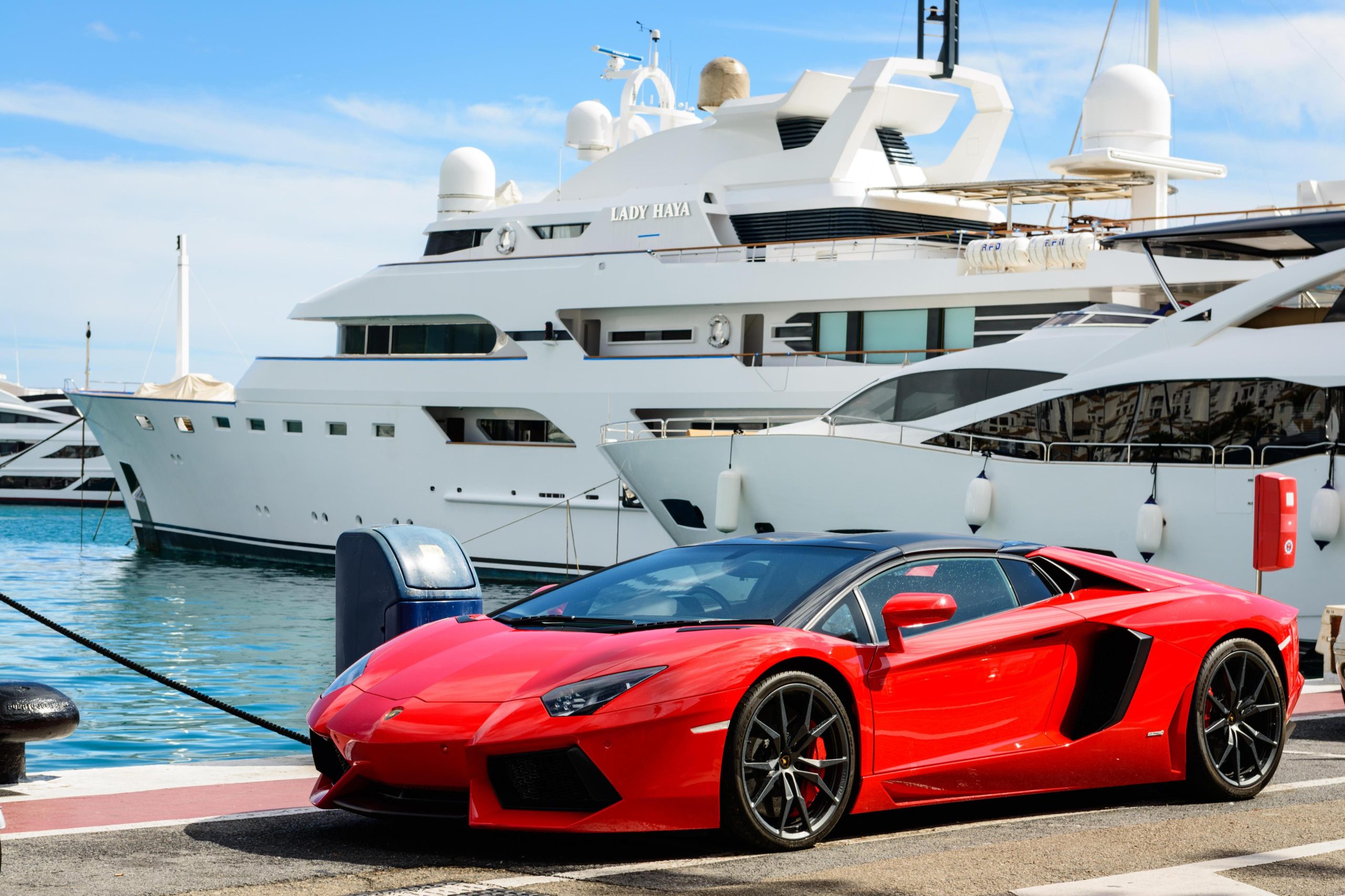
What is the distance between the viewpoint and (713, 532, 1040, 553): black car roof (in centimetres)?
555

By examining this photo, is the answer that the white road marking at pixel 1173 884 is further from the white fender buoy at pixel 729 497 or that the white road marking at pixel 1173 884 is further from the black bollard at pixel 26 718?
the white fender buoy at pixel 729 497

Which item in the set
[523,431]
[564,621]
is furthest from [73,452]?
[564,621]

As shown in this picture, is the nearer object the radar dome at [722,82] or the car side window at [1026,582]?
the car side window at [1026,582]

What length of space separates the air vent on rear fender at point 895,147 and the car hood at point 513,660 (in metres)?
22.6

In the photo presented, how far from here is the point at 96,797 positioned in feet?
18.1

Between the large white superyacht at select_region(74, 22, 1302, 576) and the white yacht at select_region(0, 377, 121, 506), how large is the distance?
128 ft

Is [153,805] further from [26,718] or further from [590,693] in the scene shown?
[590,693]

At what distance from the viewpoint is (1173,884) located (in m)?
4.44

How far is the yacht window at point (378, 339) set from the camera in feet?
95.7

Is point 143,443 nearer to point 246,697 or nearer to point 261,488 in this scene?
point 261,488

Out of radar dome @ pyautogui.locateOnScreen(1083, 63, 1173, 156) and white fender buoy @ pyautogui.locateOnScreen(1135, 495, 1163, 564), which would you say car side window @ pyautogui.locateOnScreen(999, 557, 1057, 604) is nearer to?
white fender buoy @ pyautogui.locateOnScreen(1135, 495, 1163, 564)

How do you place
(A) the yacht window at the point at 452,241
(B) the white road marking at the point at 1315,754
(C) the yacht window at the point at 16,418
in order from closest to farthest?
(B) the white road marking at the point at 1315,754, (A) the yacht window at the point at 452,241, (C) the yacht window at the point at 16,418

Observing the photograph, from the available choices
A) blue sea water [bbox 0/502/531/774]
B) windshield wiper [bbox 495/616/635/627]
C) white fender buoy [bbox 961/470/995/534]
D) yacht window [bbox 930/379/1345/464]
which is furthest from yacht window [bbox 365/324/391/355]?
windshield wiper [bbox 495/616/635/627]

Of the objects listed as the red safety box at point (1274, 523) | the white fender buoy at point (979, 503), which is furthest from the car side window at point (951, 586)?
the white fender buoy at point (979, 503)
